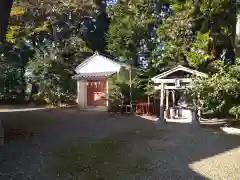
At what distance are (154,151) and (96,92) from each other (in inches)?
544

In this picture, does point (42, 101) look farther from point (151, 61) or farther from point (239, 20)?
point (239, 20)

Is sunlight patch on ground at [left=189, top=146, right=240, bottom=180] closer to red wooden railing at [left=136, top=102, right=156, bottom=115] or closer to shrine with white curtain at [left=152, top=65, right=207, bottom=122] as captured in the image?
shrine with white curtain at [left=152, top=65, right=207, bottom=122]

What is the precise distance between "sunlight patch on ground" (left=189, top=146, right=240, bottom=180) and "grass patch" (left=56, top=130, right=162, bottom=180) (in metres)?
1.13

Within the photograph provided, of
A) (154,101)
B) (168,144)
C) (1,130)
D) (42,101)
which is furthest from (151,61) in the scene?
(1,130)

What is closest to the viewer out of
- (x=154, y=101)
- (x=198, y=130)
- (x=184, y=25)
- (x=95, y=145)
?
(x=95, y=145)

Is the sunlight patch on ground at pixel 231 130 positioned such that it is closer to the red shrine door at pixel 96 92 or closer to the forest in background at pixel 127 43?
the forest in background at pixel 127 43

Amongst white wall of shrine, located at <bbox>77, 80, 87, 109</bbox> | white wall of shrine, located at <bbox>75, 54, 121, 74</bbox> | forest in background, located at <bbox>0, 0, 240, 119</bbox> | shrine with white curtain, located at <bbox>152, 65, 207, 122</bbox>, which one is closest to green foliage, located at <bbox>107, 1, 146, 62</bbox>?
forest in background, located at <bbox>0, 0, 240, 119</bbox>

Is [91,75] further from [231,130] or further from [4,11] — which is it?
[4,11]

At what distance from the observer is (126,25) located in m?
22.8

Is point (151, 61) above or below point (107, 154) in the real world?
above

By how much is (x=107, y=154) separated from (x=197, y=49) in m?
9.88

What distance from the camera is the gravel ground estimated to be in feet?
17.8

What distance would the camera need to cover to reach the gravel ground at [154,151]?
17.8 ft

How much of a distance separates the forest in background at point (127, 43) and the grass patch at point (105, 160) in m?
4.85
